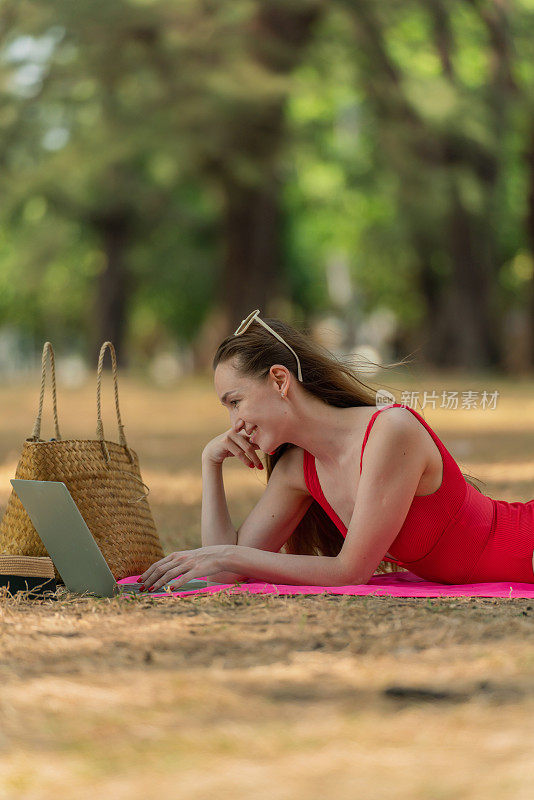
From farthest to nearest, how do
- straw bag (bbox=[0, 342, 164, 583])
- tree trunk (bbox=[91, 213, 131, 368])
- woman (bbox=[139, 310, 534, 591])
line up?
1. tree trunk (bbox=[91, 213, 131, 368])
2. straw bag (bbox=[0, 342, 164, 583])
3. woman (bbox=[139, 310, 534, 591])

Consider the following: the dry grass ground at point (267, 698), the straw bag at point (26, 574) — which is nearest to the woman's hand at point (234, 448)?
the dry grass ground at point (267, 698)

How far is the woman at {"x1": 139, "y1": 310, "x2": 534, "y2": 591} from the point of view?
3.58 m

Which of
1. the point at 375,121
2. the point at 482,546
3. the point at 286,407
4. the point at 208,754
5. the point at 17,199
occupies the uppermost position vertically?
the point at 375,121

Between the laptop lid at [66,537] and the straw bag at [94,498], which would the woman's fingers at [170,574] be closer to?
the laptop lid at [66,537]

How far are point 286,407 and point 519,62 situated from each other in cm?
1592

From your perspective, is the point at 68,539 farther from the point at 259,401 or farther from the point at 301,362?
the point at 301,362

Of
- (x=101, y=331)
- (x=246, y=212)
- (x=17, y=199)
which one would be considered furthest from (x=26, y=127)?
(x=101, y=331)

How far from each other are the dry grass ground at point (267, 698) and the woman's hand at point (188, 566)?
92mm

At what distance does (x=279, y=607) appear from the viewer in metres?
3.43

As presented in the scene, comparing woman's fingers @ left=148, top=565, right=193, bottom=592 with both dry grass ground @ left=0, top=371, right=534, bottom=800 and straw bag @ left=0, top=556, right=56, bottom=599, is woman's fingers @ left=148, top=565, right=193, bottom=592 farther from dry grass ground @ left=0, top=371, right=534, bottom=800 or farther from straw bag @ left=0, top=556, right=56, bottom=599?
straw bag @ left=0, top=556, right=56, bottom=599

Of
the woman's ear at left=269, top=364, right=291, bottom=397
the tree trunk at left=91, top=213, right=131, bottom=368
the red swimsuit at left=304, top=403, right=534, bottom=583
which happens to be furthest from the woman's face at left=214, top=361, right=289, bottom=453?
the tree trunk at left=91, top=213, right=131, bottom=368

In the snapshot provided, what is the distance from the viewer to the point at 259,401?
12.2 ft

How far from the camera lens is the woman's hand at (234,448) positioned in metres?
3.86

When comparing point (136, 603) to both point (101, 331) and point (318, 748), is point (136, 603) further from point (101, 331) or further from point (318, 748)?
point (101, 331)
